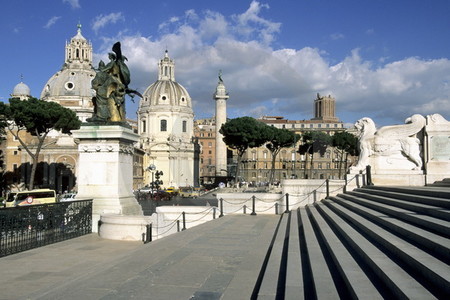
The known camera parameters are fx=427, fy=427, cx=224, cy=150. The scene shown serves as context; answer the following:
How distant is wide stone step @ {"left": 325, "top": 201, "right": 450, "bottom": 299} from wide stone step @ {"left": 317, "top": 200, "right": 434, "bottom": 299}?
81mm

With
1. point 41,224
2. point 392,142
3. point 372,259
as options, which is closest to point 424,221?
point 372,259

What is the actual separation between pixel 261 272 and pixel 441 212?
9.02ft

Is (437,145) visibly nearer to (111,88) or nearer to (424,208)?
(424,208)

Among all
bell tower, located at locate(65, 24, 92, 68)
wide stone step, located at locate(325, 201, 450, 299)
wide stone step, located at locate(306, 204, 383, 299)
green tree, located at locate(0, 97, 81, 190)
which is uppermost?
bell tower, located at locate(65, 24, 92, 68)

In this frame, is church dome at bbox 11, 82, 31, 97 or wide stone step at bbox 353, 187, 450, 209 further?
church dome at bbox 11, 82, 31, 97

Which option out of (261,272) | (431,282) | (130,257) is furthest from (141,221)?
(431,282)

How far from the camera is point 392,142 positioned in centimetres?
1525

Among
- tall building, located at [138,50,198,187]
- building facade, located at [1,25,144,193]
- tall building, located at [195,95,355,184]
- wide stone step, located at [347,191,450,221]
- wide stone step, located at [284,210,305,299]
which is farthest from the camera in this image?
tall building, located at [195,95,355,184]

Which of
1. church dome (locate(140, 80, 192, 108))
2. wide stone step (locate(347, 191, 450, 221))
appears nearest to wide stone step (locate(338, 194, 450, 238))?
wide stone step (locate(347, 191, 450, 221))

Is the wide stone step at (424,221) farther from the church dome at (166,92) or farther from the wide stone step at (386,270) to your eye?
the church dome at (166,92)

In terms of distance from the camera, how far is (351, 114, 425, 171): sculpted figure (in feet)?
48.9

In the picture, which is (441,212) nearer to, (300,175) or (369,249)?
(369,249)

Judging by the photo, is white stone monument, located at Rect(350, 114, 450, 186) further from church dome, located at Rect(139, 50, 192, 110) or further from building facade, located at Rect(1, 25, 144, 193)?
church dome, located at Rect(139, 50, 192, 110)

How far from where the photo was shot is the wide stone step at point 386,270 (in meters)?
3.92
